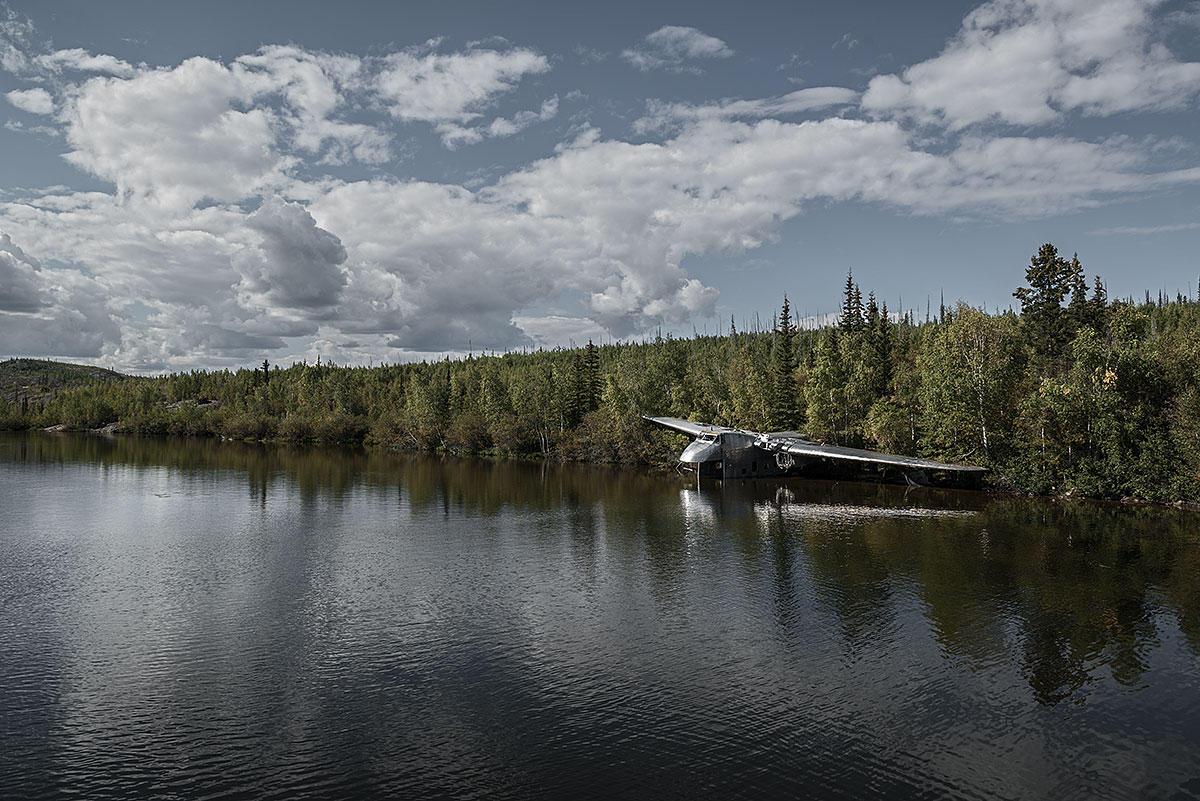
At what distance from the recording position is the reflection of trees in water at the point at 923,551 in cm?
2789

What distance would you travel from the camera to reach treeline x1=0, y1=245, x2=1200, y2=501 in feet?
200

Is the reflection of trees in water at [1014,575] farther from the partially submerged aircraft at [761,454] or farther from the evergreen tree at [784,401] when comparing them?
the evergreen tree at [784,401]

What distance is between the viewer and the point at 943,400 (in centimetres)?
7219

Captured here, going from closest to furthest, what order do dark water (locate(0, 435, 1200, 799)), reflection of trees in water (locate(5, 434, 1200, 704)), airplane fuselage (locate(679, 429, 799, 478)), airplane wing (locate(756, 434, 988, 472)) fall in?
1. dark water (locate(0, 435, 1200, 799))
2. reflection of trees in water (locate(5, 434, 1200, 704))
3. airplane wing (locate(756, 434, 988, 472))
4. airplane fuselage (locate(679, 429, 799, 478))

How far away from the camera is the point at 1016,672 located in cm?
Result: 2445

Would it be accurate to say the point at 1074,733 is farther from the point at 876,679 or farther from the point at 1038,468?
the point at 1038,468

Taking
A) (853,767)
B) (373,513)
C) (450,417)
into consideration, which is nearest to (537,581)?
(853,767)

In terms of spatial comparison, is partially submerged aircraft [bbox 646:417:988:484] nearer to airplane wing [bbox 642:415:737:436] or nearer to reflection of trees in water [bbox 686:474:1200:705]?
airplane wing [bbox 642:415:737:436]

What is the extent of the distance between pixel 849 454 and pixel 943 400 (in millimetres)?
11322

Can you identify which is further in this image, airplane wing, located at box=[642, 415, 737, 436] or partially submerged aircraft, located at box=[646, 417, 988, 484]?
airplane wing, located at box=[642, 415, 737, 436]

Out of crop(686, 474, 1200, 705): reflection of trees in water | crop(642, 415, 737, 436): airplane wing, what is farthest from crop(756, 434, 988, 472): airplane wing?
crop(642, 415, 737, 436): airplane wing

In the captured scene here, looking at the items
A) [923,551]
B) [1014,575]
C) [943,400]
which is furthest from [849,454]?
[1014,575]

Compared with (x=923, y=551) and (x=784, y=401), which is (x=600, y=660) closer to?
(x=923, y=551)

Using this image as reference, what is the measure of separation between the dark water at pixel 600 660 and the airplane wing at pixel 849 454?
14.8 meters
